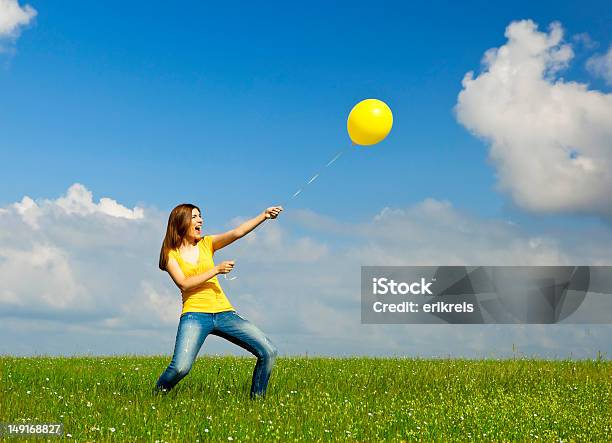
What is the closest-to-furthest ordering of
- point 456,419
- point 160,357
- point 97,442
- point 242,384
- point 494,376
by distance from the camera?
point 97,442 < point 456,419 < point 242,384 < point 494,376 < point 160,357

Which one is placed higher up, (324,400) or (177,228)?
(177,228)

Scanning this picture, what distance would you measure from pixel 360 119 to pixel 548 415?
5023 mm

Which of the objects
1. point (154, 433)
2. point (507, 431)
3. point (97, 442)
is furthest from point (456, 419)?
point (97, 442)

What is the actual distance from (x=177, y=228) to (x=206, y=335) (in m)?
1.54

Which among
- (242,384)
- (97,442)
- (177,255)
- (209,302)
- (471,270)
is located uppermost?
(471,270)

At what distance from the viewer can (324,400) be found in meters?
11.4

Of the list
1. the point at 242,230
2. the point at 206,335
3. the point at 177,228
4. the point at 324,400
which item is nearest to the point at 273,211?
the point at 242,230

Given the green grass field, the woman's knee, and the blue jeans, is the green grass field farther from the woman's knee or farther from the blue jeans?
the woman's knee

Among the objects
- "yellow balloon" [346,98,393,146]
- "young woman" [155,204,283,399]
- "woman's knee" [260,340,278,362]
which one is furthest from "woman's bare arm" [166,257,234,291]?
"yellow balloon" [346,98,393,146]

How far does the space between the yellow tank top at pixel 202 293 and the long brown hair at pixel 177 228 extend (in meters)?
0.10

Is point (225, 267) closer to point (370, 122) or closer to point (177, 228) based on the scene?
point (177, 228)

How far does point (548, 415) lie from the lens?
1083 centimetres

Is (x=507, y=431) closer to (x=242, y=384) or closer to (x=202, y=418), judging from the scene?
(x=202, y=418)

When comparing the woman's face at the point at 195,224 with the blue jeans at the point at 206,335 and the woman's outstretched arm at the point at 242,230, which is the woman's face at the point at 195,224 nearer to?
the woman's outstretched arm at the point at 242,230
